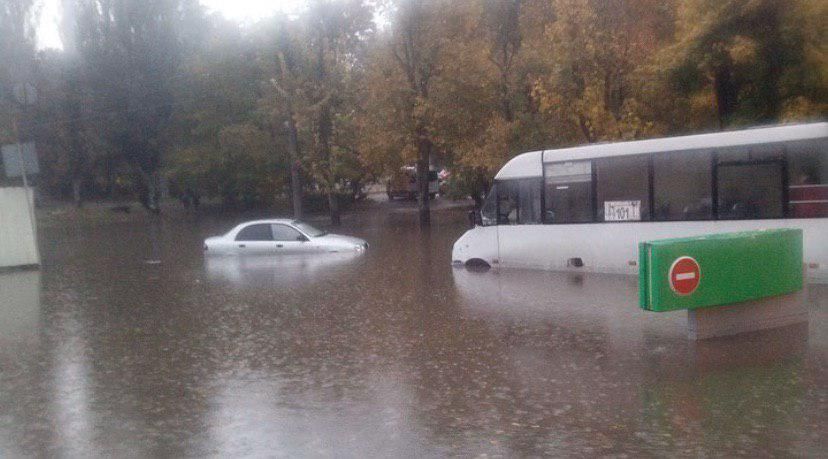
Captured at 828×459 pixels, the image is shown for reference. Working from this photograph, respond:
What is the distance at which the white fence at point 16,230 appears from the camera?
24953 millimetres

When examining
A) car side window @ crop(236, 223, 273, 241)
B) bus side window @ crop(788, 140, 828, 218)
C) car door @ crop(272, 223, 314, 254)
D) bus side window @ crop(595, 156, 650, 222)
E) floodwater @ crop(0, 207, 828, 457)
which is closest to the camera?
floodwater @ crop(0, 207, 828, 457)

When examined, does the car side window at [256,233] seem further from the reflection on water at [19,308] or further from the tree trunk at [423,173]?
the tree trunk at [423,173]

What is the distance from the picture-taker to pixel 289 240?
26547 mm

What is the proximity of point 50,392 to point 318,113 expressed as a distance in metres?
30.1

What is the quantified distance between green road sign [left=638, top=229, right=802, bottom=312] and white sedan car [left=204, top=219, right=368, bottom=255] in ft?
52.7

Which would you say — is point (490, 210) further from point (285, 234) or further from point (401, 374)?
point (401, 374)

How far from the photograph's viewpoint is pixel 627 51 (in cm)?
2766

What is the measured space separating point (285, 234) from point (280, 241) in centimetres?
26

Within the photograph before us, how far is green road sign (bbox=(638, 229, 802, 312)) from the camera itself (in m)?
10.8

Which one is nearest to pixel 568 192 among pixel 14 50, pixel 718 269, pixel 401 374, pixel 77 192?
pixel 718 269

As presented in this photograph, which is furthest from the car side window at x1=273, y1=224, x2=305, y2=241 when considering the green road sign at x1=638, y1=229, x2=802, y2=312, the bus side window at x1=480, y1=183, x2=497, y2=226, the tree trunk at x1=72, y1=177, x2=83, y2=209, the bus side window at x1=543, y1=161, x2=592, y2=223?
the tree trunk at x1=72, y1=177, x2=83, y2=209

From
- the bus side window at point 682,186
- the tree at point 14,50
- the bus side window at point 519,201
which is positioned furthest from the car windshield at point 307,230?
the tree at point 14,50

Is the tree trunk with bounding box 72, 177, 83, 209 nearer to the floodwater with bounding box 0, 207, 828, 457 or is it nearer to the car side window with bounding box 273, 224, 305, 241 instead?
the car side window with bounding box 273, 224, 305, 241

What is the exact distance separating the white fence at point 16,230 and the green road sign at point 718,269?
64.0ft
